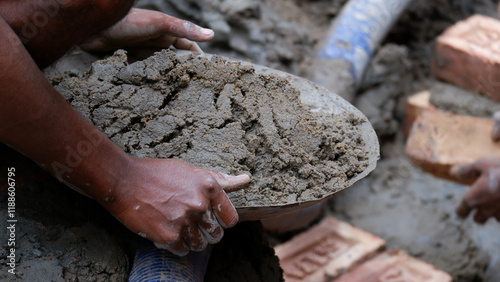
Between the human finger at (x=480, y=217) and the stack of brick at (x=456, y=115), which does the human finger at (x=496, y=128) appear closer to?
the stack of brick at (x=456, y=115)

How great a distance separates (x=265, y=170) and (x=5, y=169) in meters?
0.69

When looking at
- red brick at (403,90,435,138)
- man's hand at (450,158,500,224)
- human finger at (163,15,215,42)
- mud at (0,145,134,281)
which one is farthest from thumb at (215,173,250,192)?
red brick at (403,90,435,138)

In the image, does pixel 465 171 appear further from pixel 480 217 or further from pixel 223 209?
pixel 223 209

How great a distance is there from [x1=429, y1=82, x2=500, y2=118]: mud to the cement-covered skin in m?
1.94

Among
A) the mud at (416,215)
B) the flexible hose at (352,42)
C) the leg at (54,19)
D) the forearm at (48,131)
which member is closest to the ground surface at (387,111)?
the mud at (416,215)

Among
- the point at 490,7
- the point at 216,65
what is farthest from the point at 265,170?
the point at 490,7

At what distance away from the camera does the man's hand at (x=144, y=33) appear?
160cm

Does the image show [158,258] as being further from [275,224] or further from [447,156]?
[447,156]

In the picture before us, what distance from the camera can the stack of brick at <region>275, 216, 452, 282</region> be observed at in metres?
2.32

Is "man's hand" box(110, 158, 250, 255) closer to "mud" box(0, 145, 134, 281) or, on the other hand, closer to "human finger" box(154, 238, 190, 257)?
"human finger" box(154, 238, 190, 257)

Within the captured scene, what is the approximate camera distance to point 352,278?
230 cm

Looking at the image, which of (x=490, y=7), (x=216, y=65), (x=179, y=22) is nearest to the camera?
(x=216, y=65)

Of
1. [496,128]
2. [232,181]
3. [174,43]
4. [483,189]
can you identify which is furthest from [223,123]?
[496,128]

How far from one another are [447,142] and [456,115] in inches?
11.1
